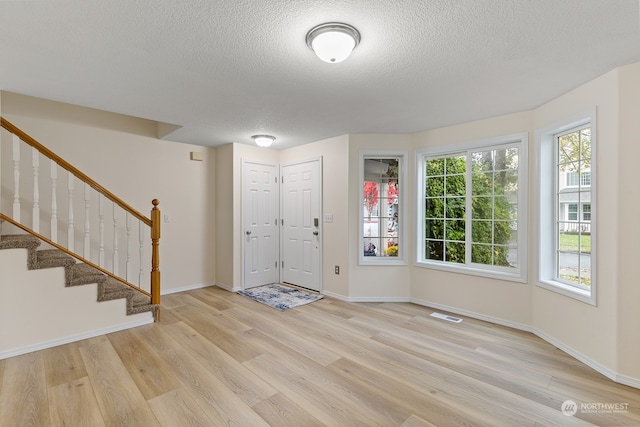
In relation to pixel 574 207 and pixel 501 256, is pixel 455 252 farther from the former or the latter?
pixel 574 207

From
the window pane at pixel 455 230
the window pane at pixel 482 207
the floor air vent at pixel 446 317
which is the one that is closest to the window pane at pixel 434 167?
the window pane at pixel 482 207

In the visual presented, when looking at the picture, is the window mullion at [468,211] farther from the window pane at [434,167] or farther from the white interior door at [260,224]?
the white interior door at [260,224]

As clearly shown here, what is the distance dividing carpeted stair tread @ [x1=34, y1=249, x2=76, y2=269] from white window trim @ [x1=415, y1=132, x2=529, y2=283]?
396 cm

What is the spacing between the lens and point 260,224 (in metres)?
4.83

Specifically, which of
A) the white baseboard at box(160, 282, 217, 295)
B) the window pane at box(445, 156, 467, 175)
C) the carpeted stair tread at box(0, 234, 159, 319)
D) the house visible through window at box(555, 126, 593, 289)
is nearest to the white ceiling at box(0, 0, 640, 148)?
the house visible through window at box(555, 126, 593, 289)

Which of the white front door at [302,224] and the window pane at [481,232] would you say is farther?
the white front door at [302,224]

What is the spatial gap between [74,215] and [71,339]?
155cm

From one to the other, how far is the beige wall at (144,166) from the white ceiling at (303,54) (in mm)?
970

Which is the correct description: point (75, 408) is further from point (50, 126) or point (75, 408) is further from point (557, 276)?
point (557, 276)

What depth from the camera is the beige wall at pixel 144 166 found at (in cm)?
340

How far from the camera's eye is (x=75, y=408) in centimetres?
185

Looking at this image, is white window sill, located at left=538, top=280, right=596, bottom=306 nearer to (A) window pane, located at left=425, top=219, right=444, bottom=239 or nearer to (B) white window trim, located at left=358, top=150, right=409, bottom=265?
(A) window pane, located at left=425, top=219, right=444, bottom=239

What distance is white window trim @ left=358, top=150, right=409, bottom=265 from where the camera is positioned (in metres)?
3.98

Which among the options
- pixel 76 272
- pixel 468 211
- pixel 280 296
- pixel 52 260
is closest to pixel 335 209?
pixel 280 296
